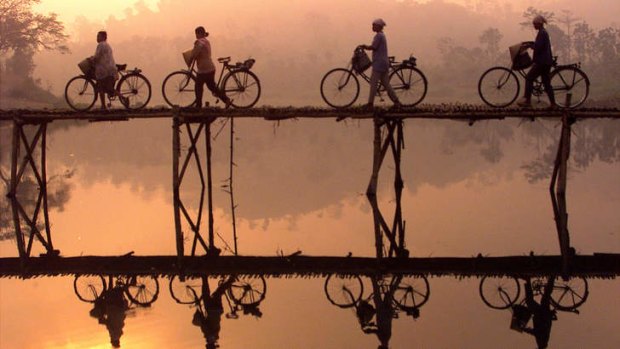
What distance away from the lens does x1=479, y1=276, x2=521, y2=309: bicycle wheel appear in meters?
13.3

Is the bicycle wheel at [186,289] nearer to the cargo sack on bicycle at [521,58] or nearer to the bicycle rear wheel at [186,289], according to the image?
the bicycle rear wheel at [186,289]

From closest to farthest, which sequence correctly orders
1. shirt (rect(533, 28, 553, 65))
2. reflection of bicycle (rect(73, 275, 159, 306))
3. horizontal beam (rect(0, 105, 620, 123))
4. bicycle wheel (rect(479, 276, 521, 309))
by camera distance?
bicycle wheel (rect(479, 276, 521, 309))
reflection of bicycle (rect(73, 275, 159, 306))
shirt (rect(533, 28, 553, 65))
horizontal beam (rect(0, 105, 620, 123))

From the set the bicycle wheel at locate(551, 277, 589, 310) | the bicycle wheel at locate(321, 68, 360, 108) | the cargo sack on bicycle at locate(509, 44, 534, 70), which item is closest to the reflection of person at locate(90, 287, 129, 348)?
the bicycle wheel at locate(321, 68, 360, 108)

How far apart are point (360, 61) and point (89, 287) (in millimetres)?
7927

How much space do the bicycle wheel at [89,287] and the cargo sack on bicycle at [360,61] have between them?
24.7ft

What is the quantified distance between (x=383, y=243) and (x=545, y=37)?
643 centimetres

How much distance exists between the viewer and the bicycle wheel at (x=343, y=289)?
530 inches

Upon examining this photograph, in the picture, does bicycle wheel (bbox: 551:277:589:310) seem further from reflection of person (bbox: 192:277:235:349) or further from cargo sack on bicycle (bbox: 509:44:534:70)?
reflection of person (bbox: 192:277:235:349)

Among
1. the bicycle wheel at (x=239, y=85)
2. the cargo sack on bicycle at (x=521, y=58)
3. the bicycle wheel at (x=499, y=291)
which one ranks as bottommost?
A: the bicycle wheel at (x=499, y=291)

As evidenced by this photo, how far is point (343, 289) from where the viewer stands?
14.1 metres

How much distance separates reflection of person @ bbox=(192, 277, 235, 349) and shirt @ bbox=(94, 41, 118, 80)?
6.10 m

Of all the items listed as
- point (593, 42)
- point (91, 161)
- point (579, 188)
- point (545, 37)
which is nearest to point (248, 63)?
point (545, 37)

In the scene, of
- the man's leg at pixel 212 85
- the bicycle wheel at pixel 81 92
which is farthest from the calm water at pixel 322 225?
the man's leg at pixel 212 85

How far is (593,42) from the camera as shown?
115875mm
